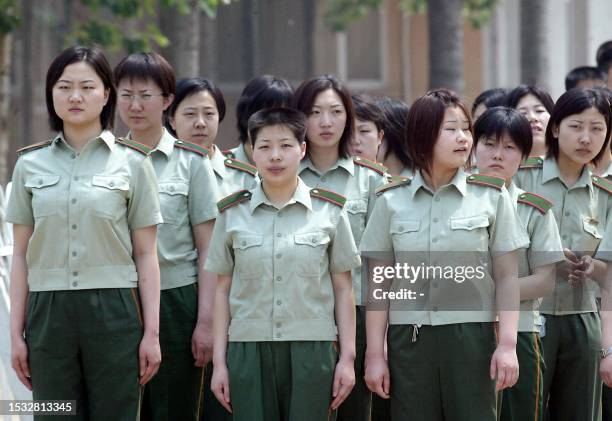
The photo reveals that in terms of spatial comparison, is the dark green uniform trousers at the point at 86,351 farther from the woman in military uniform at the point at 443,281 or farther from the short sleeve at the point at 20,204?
the woman in military uniform at the point at 443,281

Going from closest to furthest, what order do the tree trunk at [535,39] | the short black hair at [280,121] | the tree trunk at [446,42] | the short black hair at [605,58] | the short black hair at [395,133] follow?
1. the short black hair at [280,121]
2. the short black hair at [395,133]
3. the short black hair at [605,58]
4. the tree trunk at [535,39]
5. the tree trunk at [446,42]

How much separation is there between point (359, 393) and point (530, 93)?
1912mm

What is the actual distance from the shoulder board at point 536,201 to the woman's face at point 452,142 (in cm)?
48

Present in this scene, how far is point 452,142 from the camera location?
4508 millimetres

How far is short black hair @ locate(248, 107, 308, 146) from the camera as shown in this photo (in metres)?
4.57

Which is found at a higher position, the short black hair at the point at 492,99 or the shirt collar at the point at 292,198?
the short black hair at the point at 492,99

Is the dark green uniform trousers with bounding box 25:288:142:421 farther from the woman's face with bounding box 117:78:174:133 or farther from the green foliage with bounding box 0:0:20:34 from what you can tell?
the green foliage with bounding box 0:0:20:34

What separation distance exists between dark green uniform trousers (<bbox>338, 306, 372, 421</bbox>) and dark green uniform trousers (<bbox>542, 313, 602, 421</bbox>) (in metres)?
0.73

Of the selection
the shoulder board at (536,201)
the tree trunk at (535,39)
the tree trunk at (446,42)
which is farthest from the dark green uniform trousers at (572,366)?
the tree trunk at (446,42)

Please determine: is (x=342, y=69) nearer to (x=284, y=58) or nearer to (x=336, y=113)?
(x=284, y=58)

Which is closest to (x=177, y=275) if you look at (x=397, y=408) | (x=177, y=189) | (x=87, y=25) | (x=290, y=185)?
(x=177, y=189)

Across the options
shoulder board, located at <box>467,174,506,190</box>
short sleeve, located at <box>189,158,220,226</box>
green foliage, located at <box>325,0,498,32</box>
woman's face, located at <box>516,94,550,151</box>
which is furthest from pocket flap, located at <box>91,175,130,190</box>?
green foliage, located at <box>325,0,498,32</box>

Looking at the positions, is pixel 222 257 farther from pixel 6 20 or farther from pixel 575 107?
pixel 6 20

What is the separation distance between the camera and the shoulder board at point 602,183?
519 centimetres
